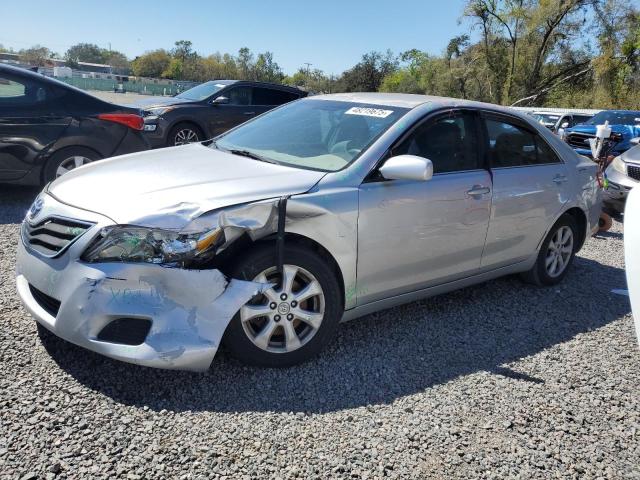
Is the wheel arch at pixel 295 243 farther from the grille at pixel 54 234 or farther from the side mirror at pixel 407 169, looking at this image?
the grille at pixel 54 234

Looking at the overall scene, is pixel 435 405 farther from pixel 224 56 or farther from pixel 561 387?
pixel 224 56

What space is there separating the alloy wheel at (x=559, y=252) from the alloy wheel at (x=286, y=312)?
2657 millimetres

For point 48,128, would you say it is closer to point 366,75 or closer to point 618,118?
point 618,118

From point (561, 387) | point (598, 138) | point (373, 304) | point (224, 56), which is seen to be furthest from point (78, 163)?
point (224, 56)

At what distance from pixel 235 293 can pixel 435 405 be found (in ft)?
4.06

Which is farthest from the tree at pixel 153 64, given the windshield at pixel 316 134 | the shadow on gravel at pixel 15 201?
the windshield at pixel 316 134

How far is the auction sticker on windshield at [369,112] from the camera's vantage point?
3.79m

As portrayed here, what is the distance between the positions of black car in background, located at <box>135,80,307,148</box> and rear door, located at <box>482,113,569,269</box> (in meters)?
6.49

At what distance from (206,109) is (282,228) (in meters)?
7.74

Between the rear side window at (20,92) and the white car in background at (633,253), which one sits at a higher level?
the rear side window at (20,92)

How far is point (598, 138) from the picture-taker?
8.83m

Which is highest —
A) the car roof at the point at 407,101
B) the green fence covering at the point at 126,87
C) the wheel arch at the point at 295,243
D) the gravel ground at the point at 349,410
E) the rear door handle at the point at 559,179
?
the green fence covering at the point at 126,87

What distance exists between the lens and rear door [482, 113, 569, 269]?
416 cm

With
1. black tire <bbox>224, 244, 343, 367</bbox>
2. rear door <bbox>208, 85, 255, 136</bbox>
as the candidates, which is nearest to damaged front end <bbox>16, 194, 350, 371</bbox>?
black tire <bbox>224, 244, 343, 367</bbox>
